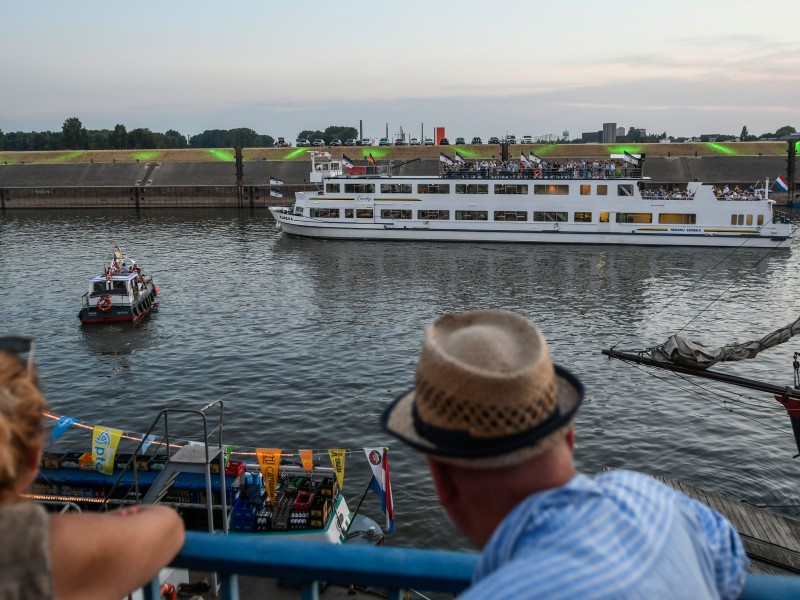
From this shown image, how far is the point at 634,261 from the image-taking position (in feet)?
159

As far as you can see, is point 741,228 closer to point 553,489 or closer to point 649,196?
point 649,196

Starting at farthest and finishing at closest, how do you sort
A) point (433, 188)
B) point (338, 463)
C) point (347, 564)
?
point (433, 188), point (338, 463), point (347, 564)

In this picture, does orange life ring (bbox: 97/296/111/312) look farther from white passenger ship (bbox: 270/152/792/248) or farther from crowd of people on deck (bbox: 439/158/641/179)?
crowd of people on deck (bbox: 439/158/641/179)

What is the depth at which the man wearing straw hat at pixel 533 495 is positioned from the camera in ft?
5.59

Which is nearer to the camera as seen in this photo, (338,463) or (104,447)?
(104,447)

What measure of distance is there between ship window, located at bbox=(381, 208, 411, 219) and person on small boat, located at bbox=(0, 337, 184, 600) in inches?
2206

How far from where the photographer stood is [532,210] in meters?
55.8

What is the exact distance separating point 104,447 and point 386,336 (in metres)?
15.6

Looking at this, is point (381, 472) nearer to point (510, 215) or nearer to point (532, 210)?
point (532, 210)

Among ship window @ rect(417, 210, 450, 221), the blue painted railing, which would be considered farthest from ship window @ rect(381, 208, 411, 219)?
the blue painted railing

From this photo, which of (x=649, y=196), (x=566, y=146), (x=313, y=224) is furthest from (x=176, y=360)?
(x=566, y=146)

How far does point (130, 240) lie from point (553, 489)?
202 ft

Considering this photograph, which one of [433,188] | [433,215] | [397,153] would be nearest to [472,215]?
[433,215]

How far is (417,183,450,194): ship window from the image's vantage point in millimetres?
56906
